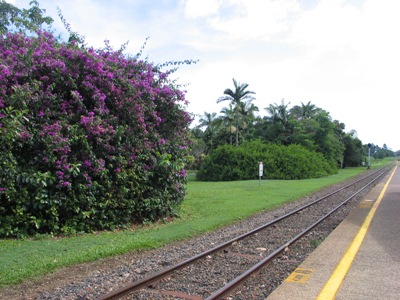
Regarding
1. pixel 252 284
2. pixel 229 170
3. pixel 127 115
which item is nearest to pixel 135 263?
pixel 252 284

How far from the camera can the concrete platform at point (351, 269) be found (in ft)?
17.2

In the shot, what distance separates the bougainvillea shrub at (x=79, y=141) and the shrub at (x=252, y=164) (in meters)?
25.9

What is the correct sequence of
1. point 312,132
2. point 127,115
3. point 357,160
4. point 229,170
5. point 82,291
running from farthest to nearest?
point 357,160
point 312,132
point 229,170
point 127,115
point 82,291

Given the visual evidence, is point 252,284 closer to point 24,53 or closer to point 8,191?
point 8,191

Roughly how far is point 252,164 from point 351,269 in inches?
1246

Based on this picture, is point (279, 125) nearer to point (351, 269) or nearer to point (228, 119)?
point (228, 119)

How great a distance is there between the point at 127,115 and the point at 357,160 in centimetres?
7961

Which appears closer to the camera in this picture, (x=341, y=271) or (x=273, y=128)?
(x=341, y=271)

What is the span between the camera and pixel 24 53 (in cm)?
956

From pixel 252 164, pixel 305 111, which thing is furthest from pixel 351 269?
pixel 305 111

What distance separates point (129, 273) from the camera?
677 cm

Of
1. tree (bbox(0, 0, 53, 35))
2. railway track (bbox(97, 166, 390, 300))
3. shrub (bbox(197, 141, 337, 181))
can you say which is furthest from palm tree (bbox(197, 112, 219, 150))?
railway track (bbox(97, 166, 390, 300))

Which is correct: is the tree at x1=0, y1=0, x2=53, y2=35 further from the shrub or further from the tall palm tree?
the tall palm tree

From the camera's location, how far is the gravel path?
5.71 metres
